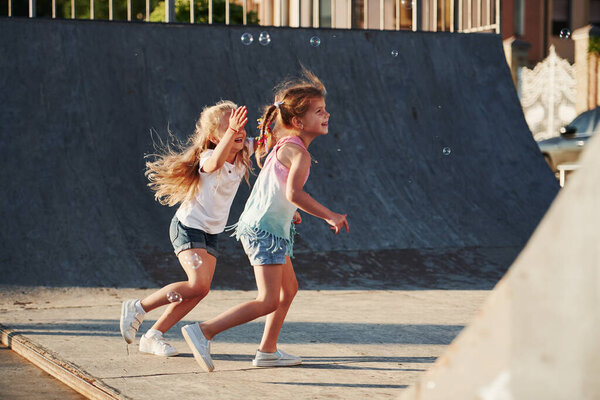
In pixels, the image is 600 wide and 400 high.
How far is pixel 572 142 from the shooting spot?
17.6 metres

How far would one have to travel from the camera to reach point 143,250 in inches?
283

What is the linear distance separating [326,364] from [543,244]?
9.11ft

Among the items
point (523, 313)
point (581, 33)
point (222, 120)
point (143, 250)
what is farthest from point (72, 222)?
point (581, 33)

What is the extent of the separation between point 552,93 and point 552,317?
25.1m

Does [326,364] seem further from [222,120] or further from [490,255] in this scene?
[490,255]

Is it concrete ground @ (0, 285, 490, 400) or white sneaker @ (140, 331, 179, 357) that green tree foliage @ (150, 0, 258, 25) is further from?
white sneaker @ (140, 331, 179, 357)

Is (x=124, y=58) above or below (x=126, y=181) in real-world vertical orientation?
above

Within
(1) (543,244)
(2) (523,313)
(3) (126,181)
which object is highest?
(1) (543,244)

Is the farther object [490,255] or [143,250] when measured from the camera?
[490,255]

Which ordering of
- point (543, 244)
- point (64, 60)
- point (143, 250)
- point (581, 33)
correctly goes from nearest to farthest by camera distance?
1. point (543, 244)
2. point (143, 250)
3. point (64, 60)
4. point (581, 33)

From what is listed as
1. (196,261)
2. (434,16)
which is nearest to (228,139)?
(196,261)

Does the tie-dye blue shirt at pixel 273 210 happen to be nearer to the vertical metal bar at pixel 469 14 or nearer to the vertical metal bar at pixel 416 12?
the vertical metal bar at pixel 416 12

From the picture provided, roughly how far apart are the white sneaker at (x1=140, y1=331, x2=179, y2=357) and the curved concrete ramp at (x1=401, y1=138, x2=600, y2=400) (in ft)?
9.71

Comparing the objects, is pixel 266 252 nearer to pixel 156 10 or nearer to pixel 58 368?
pixel 58 368
